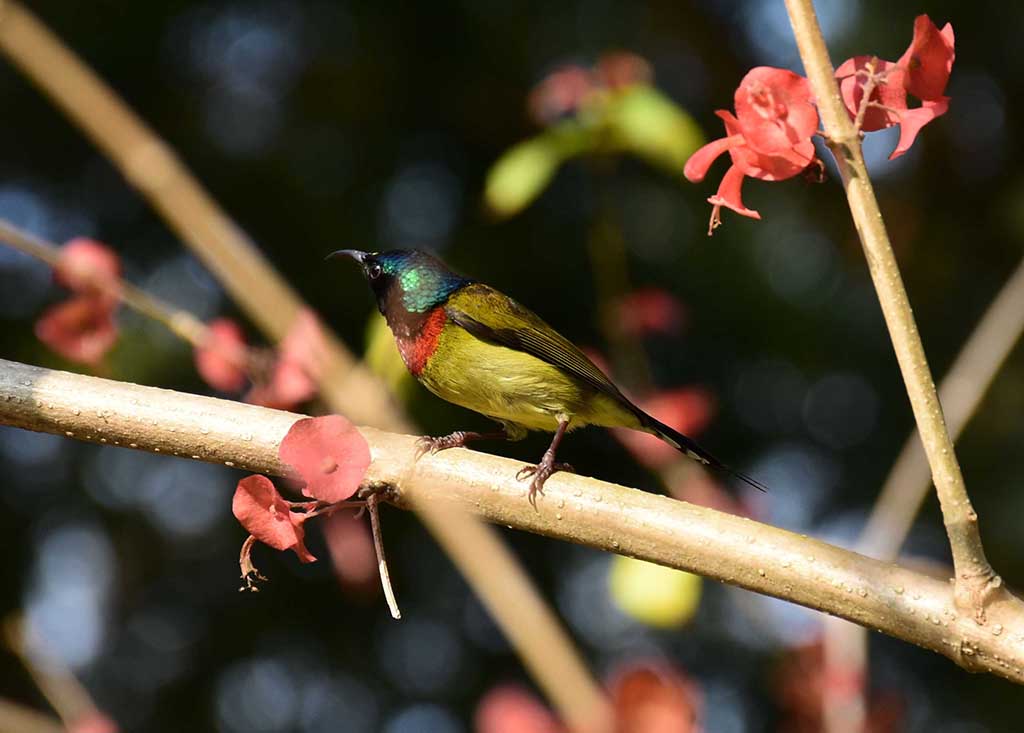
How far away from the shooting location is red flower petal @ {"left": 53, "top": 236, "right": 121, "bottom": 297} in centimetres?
165

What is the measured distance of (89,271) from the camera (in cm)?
168

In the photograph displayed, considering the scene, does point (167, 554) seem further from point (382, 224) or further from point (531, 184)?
point (531, 184)

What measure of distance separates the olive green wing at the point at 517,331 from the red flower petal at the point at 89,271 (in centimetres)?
71

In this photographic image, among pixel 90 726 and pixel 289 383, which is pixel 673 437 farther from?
pixel 90 726

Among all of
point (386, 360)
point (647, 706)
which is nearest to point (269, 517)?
point (647, 706)

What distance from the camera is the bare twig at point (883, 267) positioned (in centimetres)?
80

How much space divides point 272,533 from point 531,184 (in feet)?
3.11

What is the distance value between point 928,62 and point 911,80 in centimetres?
2

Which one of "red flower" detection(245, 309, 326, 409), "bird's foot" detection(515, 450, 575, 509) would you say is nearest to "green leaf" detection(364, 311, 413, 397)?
"red flower" detection(245, 309, 326, 409)

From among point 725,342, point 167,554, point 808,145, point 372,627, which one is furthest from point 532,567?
point 808,145

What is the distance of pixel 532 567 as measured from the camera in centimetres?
345

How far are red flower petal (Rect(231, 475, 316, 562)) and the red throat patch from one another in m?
1.15

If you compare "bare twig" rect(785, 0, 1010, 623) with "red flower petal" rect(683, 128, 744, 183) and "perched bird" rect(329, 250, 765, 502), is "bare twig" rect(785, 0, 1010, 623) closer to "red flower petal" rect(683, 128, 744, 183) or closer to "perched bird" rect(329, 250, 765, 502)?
"red flower petal" rect(683, 128, 744, 183)

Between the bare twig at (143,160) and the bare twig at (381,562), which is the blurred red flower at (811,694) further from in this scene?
the bare twig at (143,160)
